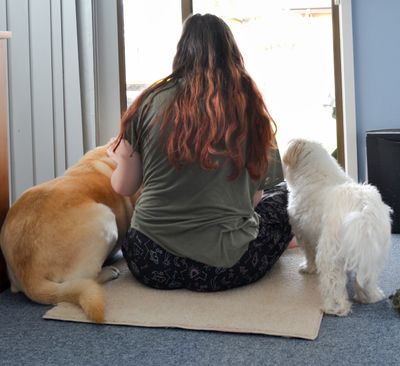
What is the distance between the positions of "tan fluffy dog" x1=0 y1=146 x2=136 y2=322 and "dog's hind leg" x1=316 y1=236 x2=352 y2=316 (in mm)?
713

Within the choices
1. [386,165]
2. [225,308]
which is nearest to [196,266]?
[225,308]

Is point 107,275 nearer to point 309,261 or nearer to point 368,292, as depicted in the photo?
point 309,261

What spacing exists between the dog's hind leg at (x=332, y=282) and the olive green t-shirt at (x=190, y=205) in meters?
0.28

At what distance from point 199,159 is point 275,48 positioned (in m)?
2.39

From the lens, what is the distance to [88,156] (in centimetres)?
239

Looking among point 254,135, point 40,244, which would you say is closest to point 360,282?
point 254,135

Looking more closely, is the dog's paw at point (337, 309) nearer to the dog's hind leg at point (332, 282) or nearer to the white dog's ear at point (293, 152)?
the dog's hind leg at point (332, 282)

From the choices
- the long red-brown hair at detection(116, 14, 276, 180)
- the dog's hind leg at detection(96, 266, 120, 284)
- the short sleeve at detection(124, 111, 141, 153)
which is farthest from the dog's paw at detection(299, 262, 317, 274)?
the short sleeve at detection(124, 111, 141, 153)

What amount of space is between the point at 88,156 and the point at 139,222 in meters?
0.56

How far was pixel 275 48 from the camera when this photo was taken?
3.94 meters

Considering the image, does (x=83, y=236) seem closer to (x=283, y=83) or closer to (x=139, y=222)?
(x=139, y=222)

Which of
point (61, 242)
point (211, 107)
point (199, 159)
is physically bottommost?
point (61, 242)

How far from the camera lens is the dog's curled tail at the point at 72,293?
69.7 inches

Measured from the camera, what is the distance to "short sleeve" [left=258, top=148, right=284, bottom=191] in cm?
201
